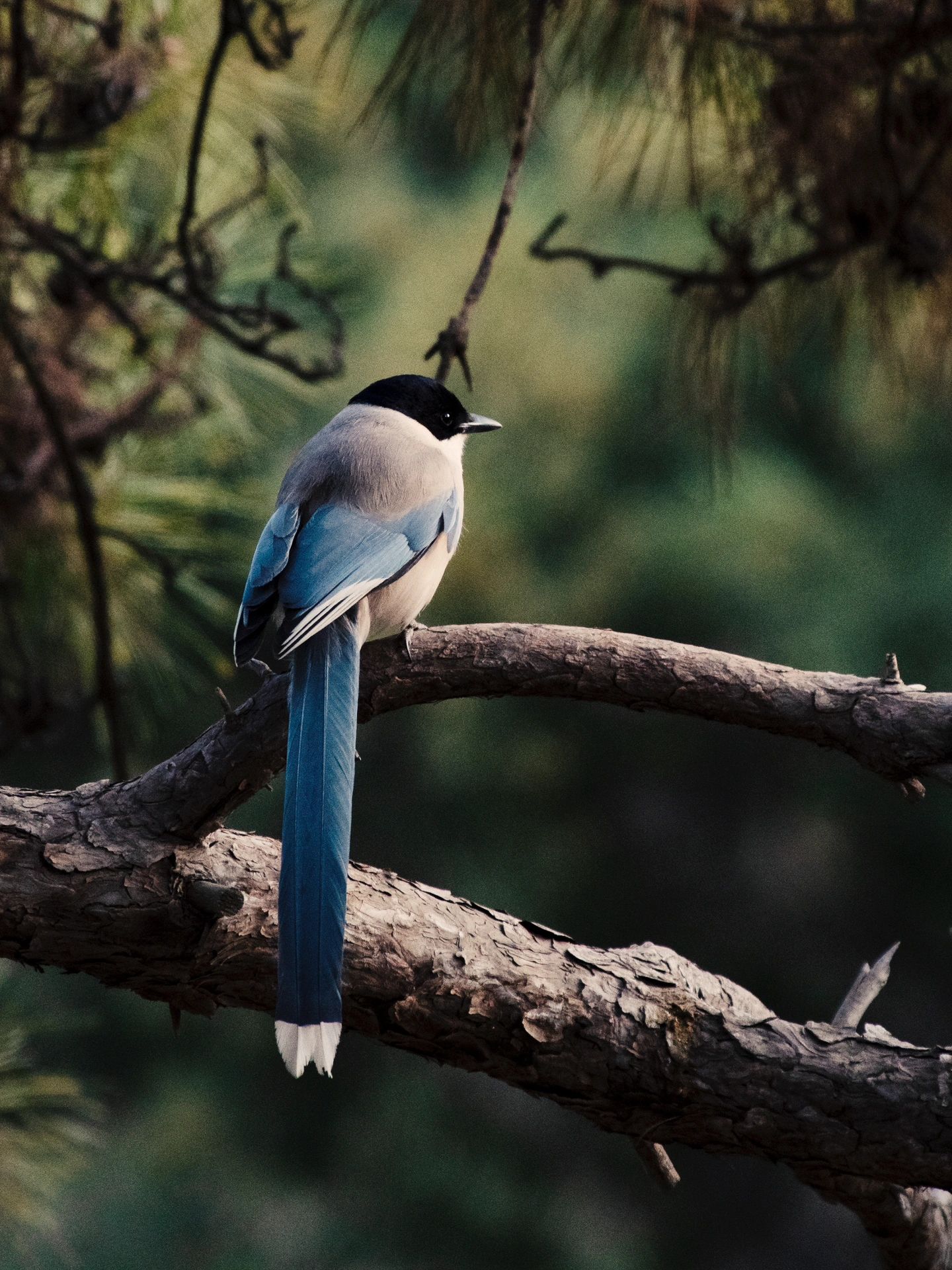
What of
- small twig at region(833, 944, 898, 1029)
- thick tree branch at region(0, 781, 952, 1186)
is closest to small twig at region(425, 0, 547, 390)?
thick tree branch at region(0, 781, 952, 1186)

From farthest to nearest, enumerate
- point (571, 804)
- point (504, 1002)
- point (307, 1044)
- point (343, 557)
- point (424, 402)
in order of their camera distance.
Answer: point (571, 804) < point (424, 402) < point (343, 557) < point (504, 1002) < point (307, 1044)

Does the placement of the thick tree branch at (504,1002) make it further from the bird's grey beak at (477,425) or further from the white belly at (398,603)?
the bird's grey beak at (477,425)

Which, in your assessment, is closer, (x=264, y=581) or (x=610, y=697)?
(x=610, y=697)

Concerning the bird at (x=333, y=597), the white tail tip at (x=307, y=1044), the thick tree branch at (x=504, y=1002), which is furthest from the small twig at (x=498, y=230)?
the white tail tip at (x=307, y=1044)

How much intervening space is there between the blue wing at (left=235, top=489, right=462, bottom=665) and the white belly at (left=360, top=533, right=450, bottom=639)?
17 millimetres

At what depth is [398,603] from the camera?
5.90ft

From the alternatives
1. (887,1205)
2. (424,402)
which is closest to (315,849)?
(887,1205)

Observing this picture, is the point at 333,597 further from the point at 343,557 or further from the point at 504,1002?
the point at 504,1002

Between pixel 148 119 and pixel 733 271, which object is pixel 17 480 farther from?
pixel 733 271

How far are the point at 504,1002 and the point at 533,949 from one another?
3.0 inches

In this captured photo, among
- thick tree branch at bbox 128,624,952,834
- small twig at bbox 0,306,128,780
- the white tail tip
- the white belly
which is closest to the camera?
the white tail tip

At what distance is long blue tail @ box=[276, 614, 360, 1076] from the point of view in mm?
1374

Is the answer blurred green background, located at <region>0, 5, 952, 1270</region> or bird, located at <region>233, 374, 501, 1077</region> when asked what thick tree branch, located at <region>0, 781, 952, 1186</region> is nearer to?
bird, located at <region>233, 374, 501, 1077</region>

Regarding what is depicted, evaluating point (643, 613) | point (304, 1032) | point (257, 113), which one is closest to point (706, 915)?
point (643, 613)
